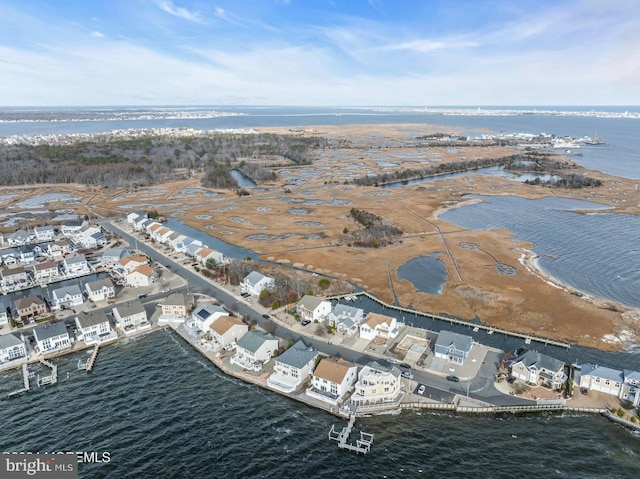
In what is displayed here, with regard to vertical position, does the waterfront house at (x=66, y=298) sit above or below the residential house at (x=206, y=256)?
below

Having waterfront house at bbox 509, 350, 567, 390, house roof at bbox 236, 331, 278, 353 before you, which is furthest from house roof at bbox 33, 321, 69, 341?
waterfront house at bbox 509, 350, 567, 390

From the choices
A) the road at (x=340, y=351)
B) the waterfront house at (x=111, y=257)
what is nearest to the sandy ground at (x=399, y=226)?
the road at (x=340, y=351)

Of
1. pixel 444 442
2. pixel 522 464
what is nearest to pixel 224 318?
pixel 444 442

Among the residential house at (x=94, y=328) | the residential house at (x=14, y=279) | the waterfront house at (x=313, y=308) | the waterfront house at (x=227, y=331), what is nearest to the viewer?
the waterfront house at (x=227, y=331)

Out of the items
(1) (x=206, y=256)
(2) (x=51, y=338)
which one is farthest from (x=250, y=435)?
(1) (x=206, y=256)

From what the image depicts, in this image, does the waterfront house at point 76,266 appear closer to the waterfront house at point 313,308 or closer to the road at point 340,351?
the road at point 340,351

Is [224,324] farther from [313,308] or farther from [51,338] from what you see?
[51,338]
